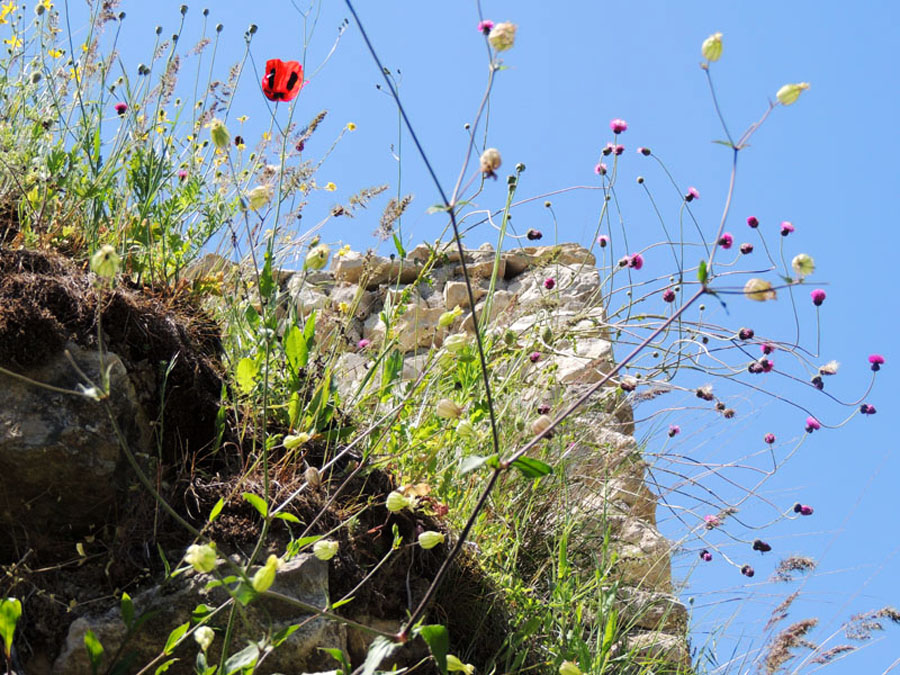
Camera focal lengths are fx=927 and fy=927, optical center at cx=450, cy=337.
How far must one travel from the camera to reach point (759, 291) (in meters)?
1.44

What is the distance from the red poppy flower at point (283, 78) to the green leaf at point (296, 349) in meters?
0.72

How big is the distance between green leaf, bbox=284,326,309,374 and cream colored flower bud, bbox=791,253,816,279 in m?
1.18

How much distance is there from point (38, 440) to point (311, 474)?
586 mm

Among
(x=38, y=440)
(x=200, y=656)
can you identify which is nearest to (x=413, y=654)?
(x=200, y=656)

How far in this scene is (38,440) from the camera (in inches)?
77.6

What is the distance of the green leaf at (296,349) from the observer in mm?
2293

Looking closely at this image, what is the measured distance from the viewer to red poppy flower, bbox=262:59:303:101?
2.58 metres

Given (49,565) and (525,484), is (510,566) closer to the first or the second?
→ (525,484)

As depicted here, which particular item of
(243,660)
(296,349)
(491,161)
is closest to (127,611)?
(243,660)

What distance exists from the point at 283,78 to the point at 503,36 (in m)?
1.22

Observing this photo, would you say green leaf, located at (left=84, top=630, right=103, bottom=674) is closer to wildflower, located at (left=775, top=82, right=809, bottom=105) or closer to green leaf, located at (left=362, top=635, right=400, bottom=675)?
green leaf, located at (left=362, top=635, right=400, bottom=675)

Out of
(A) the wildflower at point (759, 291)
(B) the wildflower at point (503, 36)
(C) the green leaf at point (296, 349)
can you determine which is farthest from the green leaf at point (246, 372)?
(A) the wildflower at point (759, 291)

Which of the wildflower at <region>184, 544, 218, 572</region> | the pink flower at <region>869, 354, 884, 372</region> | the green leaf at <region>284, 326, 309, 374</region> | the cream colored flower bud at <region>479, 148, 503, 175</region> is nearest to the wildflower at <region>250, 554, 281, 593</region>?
the wildflower at <region>184, 544, 218, 572</region>

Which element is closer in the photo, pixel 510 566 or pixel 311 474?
pixel 311 474
